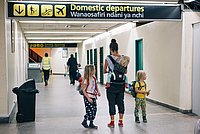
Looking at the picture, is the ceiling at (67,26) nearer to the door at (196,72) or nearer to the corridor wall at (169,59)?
the corridor wall at (169,59)

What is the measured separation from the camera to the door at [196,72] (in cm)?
682

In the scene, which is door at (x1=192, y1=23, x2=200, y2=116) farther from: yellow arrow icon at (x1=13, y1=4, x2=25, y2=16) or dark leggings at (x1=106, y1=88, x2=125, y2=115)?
yellow arrow icon at (x1=13, y1=4, x2=25, y2=16)

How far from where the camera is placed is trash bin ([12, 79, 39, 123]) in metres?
6.18

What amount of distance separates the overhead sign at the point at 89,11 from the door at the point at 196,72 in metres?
0.70

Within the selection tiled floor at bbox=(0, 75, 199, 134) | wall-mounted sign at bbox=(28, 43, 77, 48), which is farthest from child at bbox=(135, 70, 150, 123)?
wall-mounted sign at bbox=(28, 43, 77, 48)

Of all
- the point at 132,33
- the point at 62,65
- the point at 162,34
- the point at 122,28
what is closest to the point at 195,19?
the point at 162,34

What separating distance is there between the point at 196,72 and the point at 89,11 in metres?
2.78

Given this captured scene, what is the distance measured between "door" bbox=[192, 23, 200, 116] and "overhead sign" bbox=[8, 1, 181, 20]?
2.29ft

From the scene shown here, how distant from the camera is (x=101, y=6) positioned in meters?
6.24

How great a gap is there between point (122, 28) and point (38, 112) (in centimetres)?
634

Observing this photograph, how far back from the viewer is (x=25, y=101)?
6.20 m

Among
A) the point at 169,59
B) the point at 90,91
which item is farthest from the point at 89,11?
the point at 169,59

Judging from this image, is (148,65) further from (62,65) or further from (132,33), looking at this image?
(62,65)

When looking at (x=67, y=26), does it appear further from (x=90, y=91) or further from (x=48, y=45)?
(x=48, y=45)
